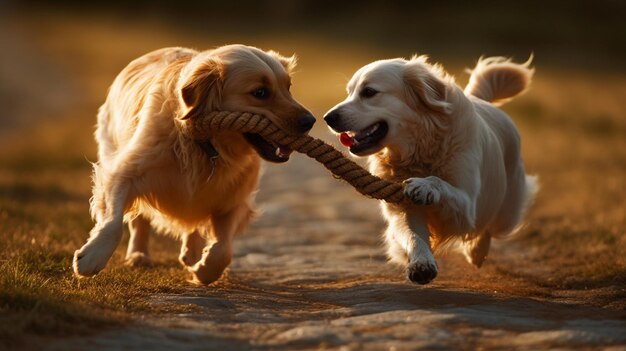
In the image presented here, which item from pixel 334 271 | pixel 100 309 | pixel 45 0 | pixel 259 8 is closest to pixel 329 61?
pixel 259 8

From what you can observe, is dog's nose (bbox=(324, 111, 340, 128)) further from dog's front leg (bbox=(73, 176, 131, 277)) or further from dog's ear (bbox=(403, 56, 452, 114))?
dog's front leg (bbox=(73, 176, 131, 277))

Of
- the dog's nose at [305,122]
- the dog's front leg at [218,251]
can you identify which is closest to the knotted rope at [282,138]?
the dog's nose at [305,122]

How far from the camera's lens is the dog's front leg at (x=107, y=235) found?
5.46 meters

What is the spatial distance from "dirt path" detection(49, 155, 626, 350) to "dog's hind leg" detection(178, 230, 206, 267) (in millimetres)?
278

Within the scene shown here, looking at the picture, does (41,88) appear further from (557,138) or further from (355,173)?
(355,173)

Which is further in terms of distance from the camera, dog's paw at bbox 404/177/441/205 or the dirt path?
dog's paw at bbox 404/177/441/205


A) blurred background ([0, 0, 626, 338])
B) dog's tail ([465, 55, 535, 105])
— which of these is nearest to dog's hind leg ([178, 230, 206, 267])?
blurred background ([0, 0, 626, 338])

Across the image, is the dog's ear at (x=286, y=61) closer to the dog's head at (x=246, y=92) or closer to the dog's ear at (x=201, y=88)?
the dog's head at (x=246, y=92)

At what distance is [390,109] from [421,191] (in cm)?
70

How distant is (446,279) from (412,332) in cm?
216

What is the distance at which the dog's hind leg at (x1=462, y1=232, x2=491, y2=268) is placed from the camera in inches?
275

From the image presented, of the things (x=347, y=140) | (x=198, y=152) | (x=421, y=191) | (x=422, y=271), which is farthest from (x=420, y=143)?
(x=198, y=152)

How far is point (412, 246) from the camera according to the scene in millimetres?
5539

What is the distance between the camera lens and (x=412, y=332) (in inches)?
174
